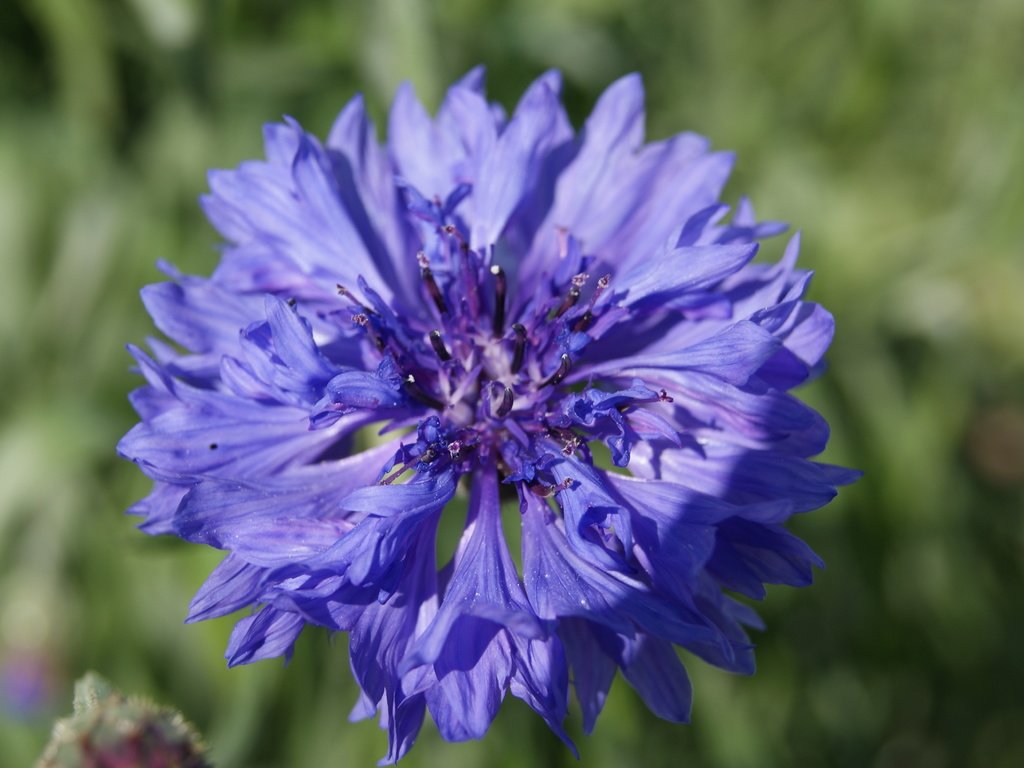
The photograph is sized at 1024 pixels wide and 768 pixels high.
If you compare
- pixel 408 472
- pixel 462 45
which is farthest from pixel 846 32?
pixel 408 472

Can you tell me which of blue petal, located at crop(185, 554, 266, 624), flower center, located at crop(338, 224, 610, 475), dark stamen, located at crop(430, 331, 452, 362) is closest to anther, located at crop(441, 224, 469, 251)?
flower center, located at crop(338, 224, 610, 475)

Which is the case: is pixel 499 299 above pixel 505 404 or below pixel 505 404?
above

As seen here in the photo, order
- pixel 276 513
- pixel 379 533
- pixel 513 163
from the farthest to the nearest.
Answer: pixel 513 163, pixel 276 513, pixel 379 533

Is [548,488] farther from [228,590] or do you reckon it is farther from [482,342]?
[228,590]

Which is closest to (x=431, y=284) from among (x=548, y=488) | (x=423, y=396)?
(x=423, y=396)

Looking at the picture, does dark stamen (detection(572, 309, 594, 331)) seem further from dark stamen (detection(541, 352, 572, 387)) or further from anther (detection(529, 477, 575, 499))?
anther (detection(529, 477, 575, 499))

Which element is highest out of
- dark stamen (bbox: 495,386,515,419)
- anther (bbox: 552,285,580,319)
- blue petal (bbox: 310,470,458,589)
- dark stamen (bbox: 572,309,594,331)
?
anther (bbox: 552,285,580,319)

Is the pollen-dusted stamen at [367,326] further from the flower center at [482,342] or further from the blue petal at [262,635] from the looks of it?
the blue petal at [262,635]
